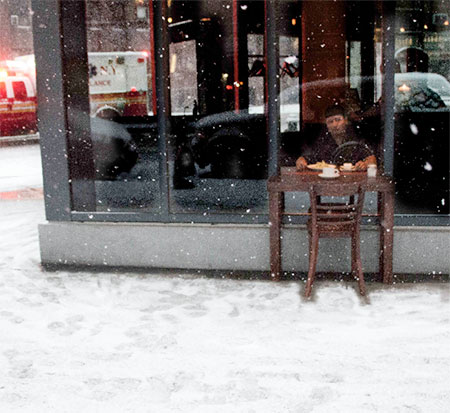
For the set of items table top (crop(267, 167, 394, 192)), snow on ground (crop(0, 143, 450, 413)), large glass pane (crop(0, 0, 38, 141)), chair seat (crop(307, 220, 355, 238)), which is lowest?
snow on ground (crop(0, 143, 450, 413))

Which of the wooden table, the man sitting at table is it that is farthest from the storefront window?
the wooden table

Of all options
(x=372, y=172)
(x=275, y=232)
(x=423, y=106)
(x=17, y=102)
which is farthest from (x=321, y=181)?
(x=17, y=102)

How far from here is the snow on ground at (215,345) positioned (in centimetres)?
389

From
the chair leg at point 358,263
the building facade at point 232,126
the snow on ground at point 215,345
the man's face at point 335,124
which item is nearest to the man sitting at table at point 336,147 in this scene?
the man's face at point 335,124

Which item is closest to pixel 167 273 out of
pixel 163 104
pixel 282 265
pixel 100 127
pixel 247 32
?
pixel 282 265

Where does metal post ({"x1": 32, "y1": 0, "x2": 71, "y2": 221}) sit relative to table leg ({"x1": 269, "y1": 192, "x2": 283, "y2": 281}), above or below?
above

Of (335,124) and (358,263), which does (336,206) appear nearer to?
(358,263)

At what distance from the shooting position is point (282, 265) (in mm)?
6418

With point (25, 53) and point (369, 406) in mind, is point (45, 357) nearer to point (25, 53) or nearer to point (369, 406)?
point (369, 406)

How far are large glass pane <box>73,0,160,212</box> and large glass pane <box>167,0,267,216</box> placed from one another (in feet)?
1.96

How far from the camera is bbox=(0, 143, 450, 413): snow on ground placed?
153 inches

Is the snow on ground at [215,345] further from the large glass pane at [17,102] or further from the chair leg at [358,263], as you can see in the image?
the large glass pane at [17,102]

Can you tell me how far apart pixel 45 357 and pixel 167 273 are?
2158 mm

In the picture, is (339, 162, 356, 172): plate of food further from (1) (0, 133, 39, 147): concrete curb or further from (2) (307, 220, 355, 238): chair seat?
(1) (0, 133, 39, 147): concrete curb
